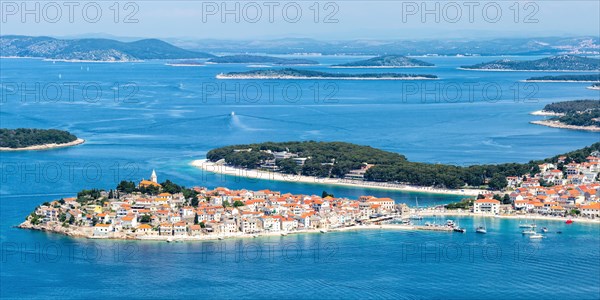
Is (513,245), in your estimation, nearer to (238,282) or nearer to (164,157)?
(238,282)

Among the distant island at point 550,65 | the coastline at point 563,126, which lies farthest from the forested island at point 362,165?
the distant island at point 550,65

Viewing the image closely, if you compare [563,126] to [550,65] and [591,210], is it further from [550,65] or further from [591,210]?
[550,65]

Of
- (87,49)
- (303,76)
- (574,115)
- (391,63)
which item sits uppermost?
(87,49)

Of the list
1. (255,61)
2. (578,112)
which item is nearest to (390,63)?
(255,61)

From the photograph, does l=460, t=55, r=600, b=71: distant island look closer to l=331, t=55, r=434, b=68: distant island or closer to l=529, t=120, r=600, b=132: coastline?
l=331, t=55, r=434, b=68: distant island

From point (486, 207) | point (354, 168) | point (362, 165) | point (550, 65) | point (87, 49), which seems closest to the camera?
point (486, 207)

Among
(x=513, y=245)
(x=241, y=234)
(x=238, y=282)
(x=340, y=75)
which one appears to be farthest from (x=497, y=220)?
(x=340, y=75)

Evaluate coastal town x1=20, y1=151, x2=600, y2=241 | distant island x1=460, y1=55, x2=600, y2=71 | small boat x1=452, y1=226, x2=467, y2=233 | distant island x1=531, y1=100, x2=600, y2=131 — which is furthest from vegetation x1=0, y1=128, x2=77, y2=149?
distant island x1=460, y1=55, x2=600, y2=71
